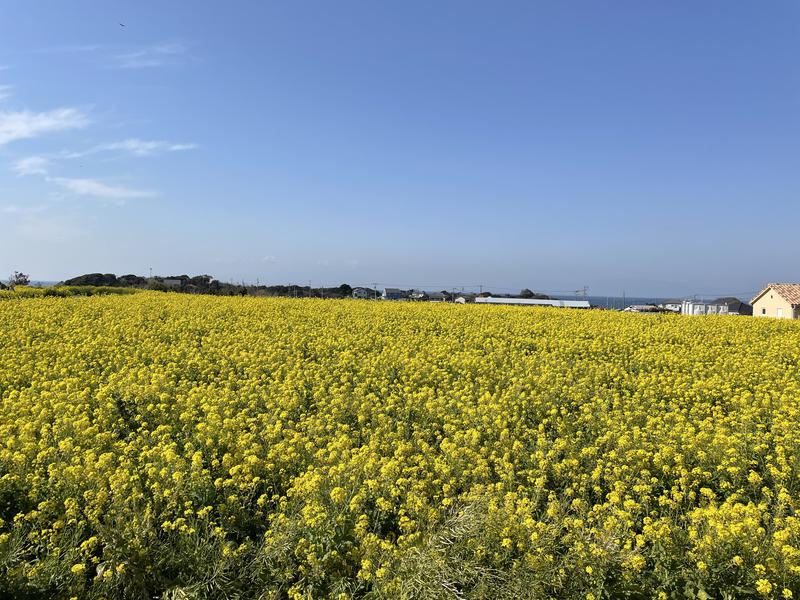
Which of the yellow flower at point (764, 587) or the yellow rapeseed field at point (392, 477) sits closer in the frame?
the yellow flower at point (764, 587)

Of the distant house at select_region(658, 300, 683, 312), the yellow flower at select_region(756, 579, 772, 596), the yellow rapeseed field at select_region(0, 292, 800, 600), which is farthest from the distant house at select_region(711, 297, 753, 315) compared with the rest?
the yellow flower at select_region(756, 579, 772, 596)

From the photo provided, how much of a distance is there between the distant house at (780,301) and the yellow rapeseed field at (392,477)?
93.3ft

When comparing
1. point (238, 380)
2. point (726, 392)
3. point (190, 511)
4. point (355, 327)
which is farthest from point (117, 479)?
point (355, 327)

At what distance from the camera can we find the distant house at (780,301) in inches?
1234

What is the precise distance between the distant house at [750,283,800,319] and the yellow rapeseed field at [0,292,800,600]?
28.4 m

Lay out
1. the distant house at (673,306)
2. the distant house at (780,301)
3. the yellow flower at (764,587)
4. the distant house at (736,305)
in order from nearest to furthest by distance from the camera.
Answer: the yellow flower at (764,587)
the distant house at (780,301)
the distant house at (673,306)
the distant house at (736,305)

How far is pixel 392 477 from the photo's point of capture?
4059 millimetres

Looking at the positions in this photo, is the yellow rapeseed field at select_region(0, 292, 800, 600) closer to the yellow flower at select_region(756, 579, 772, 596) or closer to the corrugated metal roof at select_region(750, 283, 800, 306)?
the yellow flower at select_region(756, 579, 772, 596)

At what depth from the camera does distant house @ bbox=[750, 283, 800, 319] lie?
103 ft

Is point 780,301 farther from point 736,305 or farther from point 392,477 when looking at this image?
point 392,477

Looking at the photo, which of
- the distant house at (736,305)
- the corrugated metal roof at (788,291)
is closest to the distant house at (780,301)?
the corrugated metal roof at (788,291)

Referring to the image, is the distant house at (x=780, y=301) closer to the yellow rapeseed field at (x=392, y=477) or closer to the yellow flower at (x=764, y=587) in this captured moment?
the yellow rapeseed field at (x=392, y=477)

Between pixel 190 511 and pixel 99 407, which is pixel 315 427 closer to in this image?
pixel 190 511

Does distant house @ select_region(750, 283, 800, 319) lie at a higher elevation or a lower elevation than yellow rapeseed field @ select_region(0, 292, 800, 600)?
higher
